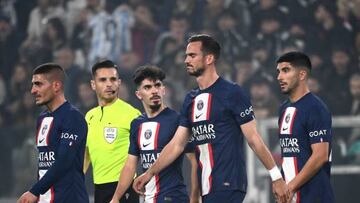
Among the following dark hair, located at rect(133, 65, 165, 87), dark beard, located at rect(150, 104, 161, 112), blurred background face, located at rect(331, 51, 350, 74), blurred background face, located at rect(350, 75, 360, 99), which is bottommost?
dark beard, located at rect(150, 104, 161, 112)

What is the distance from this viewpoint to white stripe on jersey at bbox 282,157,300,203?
25.0 feet

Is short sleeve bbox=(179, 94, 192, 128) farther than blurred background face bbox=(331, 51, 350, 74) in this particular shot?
No

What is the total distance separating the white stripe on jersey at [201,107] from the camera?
7.85 meters

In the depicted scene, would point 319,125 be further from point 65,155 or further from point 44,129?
point 44,129

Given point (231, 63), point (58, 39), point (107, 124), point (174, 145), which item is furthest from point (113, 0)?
point (174, 145)

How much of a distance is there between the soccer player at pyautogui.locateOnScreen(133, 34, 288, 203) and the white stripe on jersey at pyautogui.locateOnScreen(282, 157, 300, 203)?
0.69 feet

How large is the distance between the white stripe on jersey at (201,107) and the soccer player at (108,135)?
59.7 inches

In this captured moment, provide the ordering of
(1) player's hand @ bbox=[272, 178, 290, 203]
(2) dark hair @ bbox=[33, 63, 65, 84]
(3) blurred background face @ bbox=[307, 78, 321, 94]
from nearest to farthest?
(1) player's hand @ bbox=[272, 178, 290, 203]
(2) dark hair @ bbox=[33, 63, 65, 84]
(3) blurred background face @ bbox=[307, 78, 321, 94]

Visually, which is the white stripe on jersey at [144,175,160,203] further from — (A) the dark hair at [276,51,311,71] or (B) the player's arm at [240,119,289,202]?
(A) the dark hair at [276,51,311,71]

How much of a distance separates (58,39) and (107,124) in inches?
280

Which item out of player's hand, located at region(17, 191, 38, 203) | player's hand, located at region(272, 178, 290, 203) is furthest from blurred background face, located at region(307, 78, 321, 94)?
player's hand, located at region(17, 191, 38, 203)

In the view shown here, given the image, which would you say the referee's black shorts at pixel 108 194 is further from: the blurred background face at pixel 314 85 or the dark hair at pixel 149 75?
the blurred background face at pixel 314 85

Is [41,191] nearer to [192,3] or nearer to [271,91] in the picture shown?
[271,91]

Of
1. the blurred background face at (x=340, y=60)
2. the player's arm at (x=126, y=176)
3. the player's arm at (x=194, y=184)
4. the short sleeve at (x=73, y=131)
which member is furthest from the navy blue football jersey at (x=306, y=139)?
the blurred background face at (x=340, y=60)
